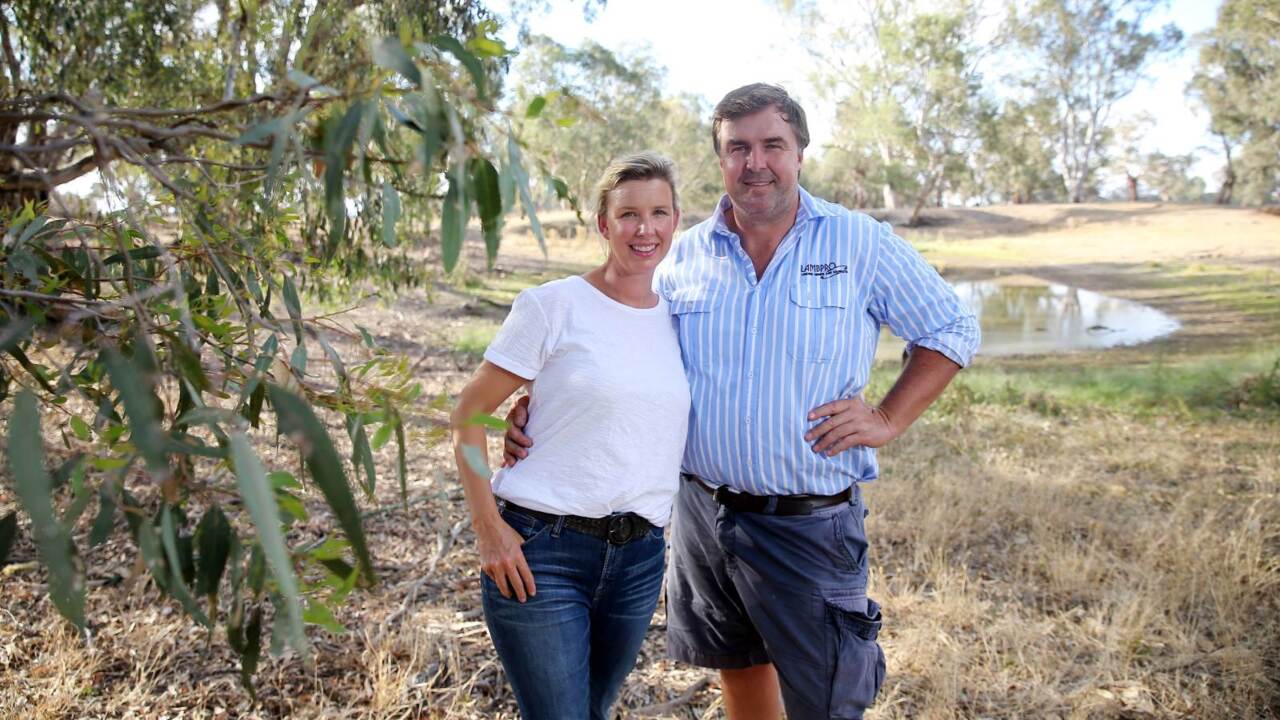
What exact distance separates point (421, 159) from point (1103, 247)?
34514 millimetres

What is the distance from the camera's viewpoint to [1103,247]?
3136 centimetres

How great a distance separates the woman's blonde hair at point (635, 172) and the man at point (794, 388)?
0.95ft

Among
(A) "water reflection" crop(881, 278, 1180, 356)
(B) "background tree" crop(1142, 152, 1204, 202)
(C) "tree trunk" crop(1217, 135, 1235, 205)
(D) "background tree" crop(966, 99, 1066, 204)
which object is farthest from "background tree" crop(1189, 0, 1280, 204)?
(B) "background tree" crop(1142, 152, 1204, 202)

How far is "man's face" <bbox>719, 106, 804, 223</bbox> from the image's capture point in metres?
2.46

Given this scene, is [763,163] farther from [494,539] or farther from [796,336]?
[494,539]

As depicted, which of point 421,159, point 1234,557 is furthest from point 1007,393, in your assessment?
point 421,159

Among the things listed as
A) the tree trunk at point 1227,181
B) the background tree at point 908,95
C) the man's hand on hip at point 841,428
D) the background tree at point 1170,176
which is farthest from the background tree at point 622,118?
the background tree at point 1170,176

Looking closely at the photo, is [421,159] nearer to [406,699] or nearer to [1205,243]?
[406,699]

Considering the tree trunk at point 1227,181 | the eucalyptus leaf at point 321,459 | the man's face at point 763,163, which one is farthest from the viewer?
the tree trunk at point 1227,181

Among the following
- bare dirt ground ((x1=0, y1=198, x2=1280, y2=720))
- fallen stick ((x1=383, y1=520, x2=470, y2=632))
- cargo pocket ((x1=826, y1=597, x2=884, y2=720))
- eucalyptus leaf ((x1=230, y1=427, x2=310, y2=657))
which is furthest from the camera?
fallen stick ((x1=383, y1=520, x2=470, y2=632))

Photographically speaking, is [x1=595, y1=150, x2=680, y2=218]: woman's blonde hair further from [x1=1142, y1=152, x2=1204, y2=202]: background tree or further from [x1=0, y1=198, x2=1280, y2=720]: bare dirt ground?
[x1=1142, y1=152, x2=1204, y2=202]: background tree

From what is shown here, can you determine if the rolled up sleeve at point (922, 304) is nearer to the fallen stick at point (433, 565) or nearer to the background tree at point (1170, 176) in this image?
the fallen stick at point (433, 565)

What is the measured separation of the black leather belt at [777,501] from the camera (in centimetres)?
240

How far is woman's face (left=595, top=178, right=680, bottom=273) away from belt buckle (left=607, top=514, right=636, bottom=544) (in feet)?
1.91
